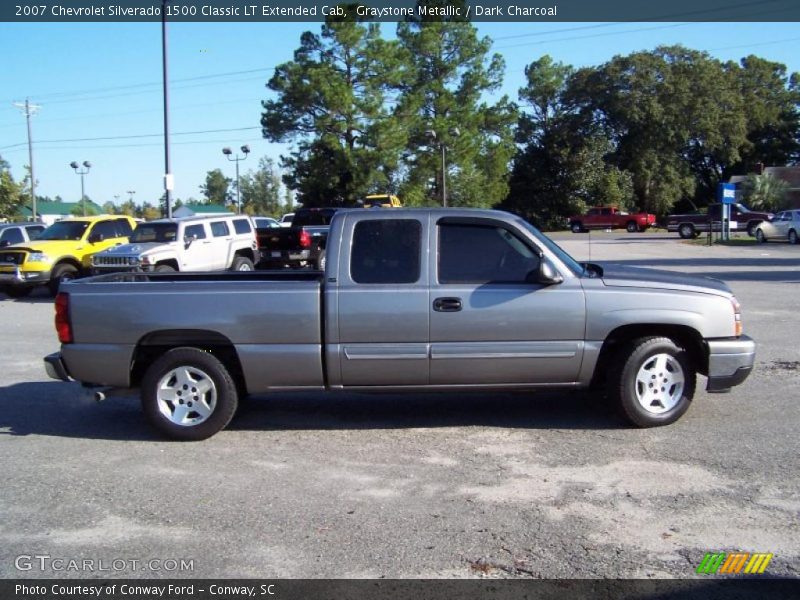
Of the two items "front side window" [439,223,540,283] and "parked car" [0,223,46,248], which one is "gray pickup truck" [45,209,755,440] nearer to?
"front side window" [439,223,540,283]

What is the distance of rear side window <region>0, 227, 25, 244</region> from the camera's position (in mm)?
21062

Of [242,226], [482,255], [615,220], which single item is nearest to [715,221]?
[615,220]

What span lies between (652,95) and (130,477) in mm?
62668

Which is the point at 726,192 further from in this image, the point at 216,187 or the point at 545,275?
the point at 216,187

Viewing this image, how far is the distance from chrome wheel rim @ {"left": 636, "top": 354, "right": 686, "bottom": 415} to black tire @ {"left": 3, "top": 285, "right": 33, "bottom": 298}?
16.0 meters

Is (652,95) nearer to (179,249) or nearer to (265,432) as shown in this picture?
(179,249)

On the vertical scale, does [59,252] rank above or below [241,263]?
above

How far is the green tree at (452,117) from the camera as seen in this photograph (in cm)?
4700

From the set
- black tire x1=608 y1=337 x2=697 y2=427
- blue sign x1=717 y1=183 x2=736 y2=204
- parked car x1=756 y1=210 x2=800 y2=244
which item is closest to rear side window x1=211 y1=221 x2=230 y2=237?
black tire x1=608 y1=337 x2=697 y2=427

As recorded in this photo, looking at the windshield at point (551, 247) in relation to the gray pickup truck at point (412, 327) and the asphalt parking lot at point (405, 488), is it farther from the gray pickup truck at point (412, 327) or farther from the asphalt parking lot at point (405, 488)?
the asphalt parking lot at point (405, 488)

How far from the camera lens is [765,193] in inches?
1973

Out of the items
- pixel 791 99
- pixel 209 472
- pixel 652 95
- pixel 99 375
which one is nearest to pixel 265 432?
pixel 209 472

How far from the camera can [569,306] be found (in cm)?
623

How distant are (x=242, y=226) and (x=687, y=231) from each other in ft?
100
